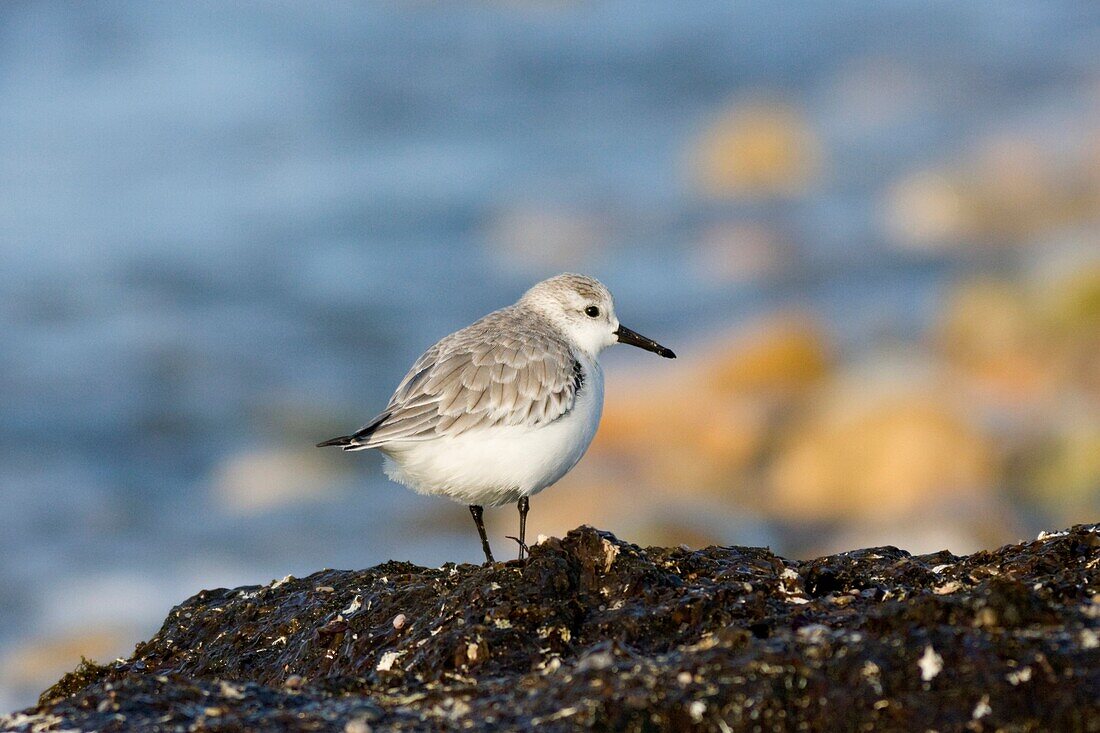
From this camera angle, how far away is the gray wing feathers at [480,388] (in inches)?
236

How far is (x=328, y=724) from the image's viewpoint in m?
3.11

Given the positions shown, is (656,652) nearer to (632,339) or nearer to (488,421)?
(488,421)

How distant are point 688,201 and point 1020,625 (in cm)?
1368

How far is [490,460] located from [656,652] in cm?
254

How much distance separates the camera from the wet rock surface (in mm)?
2939

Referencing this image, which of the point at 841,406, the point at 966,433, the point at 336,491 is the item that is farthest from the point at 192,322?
the point at 966,433

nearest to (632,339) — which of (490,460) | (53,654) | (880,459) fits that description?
(490,460)

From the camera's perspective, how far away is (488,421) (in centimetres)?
603

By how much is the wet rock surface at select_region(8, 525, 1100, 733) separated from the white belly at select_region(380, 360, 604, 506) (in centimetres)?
126

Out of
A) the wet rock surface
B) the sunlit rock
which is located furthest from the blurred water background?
the wet rock surface

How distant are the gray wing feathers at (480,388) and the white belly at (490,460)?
0.16ft

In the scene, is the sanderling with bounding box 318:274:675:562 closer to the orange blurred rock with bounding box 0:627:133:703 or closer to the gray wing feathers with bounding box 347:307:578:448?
the gray wing feathers with bounding box 347:307:578:448

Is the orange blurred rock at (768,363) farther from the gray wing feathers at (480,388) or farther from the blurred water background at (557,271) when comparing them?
the gray wing feathers at (480,388)

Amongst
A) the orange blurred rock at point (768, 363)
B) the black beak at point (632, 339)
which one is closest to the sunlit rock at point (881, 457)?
the orange blurred rock at point (768, 363)
